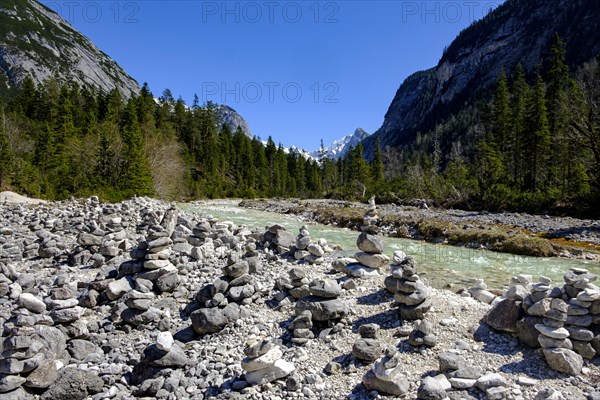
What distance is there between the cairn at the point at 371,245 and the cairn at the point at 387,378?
410 centimetres

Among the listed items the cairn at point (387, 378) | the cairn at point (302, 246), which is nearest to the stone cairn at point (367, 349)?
the cairn at point (387, 378)

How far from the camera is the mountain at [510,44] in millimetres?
118812

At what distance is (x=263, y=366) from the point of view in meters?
5.06

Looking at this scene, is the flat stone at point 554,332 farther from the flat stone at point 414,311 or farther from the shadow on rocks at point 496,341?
the flat stone at point 414,311

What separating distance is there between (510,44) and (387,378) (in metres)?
190

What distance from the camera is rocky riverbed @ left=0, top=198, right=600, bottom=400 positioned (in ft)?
15.9

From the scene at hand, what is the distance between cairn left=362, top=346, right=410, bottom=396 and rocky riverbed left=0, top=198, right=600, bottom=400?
0.02 metres

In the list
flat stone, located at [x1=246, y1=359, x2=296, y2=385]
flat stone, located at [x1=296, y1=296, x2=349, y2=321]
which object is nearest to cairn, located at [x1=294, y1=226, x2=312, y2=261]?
flat stone, located at [x1=296, y1=296, x2=349, y2=321]

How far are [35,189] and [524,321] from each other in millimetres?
36207

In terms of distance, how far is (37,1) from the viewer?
169000mm

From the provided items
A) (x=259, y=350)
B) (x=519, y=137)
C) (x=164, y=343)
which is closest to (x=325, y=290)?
(x=259, y=350)

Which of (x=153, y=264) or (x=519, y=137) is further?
(x=519, y=137)

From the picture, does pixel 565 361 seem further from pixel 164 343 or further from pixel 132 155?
pixel 132 155

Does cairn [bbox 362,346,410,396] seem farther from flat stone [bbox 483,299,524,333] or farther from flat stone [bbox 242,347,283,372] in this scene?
flat stone [bbox 483,299,524,333]
